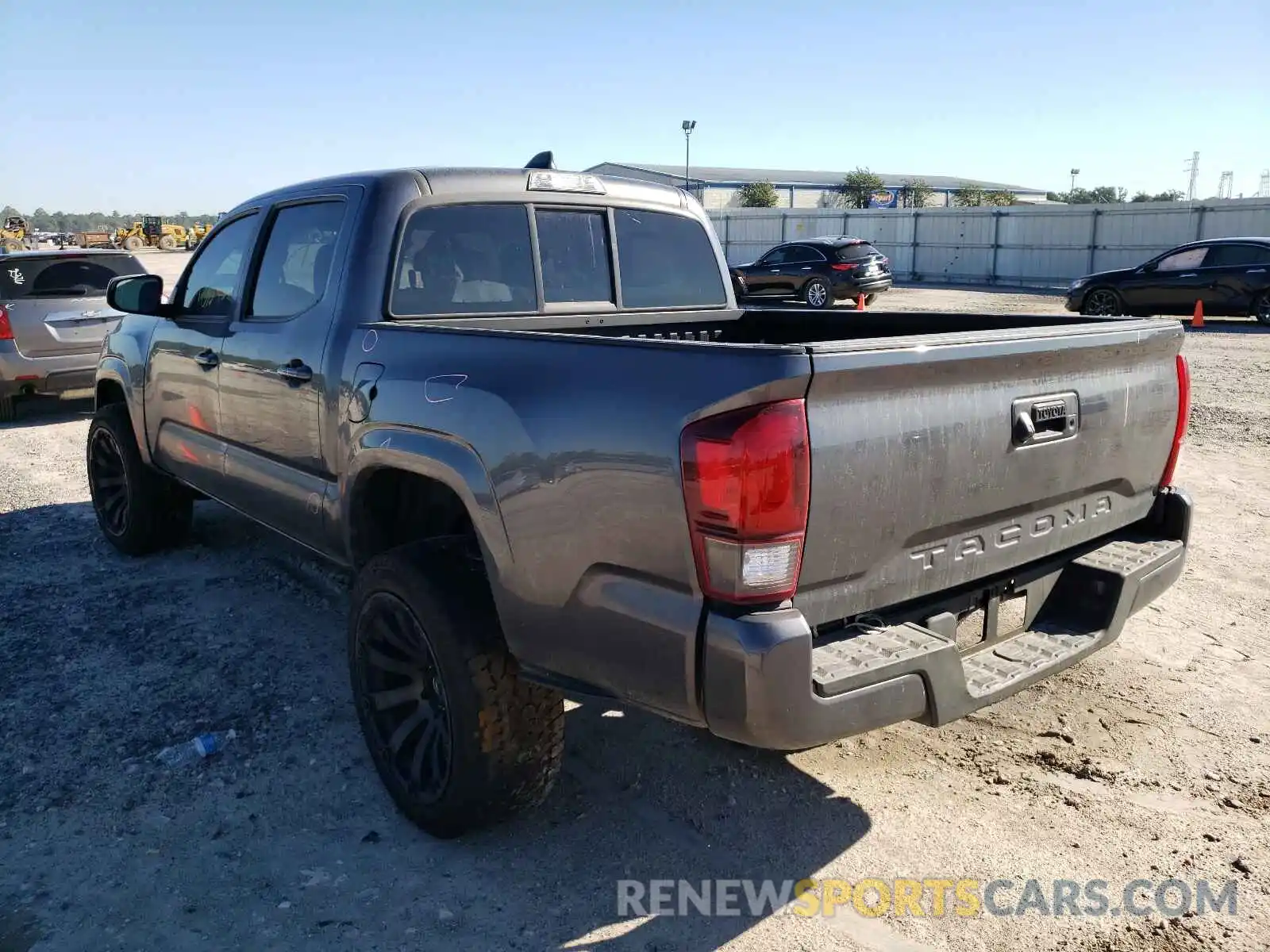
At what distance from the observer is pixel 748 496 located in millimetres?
2264

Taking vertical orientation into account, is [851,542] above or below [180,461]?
above

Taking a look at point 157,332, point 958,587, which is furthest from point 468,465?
point 157,332

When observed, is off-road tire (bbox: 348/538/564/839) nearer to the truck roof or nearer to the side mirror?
the truck roof

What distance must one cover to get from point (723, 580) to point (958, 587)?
887 millimetres

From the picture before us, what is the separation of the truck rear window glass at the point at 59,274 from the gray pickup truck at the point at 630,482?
7.05 meters

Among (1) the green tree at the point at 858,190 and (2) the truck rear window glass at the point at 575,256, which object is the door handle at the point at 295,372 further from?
(1) the green tree at the point at 858,190

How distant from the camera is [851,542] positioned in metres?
2.45

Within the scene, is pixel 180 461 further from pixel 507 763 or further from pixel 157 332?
pixel 507 763

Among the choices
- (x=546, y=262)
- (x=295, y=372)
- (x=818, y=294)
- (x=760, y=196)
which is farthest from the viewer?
(x=760, y=196)

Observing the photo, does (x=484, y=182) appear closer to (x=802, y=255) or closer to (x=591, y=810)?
(x=591, y=810)

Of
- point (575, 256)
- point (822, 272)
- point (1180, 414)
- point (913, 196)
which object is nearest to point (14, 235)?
point (822, 272)

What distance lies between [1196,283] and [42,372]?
1727 cm

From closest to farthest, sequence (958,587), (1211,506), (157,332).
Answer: (958,587) → (157,332) → (1211,506)

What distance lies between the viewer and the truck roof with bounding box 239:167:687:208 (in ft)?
12.5
